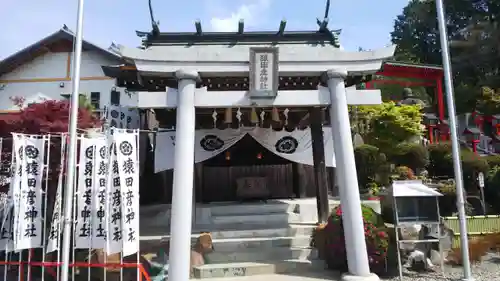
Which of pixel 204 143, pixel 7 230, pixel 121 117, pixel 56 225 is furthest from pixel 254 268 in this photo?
pixel 121 117

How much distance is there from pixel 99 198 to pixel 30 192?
144cm

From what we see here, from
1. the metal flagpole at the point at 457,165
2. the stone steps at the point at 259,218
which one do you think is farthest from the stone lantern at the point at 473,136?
the metal flagpole at the point at 457,165

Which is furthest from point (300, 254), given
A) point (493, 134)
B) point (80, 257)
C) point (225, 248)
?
point (493, 134)

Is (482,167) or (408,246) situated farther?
(482,167)

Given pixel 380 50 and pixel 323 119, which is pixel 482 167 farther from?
pixel 380 50

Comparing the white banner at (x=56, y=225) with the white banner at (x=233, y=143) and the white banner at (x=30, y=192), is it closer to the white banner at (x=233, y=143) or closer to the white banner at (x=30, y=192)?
the white banner at (x=30, y=192)

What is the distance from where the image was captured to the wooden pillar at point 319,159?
11.6 m

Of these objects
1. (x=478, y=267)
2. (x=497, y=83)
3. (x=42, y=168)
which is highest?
(x=497, y=83)

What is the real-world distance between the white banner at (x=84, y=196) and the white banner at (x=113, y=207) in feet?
1.44

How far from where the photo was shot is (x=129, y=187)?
25.6 feet

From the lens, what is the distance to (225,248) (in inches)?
393

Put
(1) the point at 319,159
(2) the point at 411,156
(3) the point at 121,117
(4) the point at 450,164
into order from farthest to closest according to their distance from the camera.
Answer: (4) the point at 450,164 < (2) the point at 411,156 < (3) the point at 121,117 < (1) the point at 319,159

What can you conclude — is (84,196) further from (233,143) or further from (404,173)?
(404,173)

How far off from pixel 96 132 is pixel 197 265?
4200 millimetres
